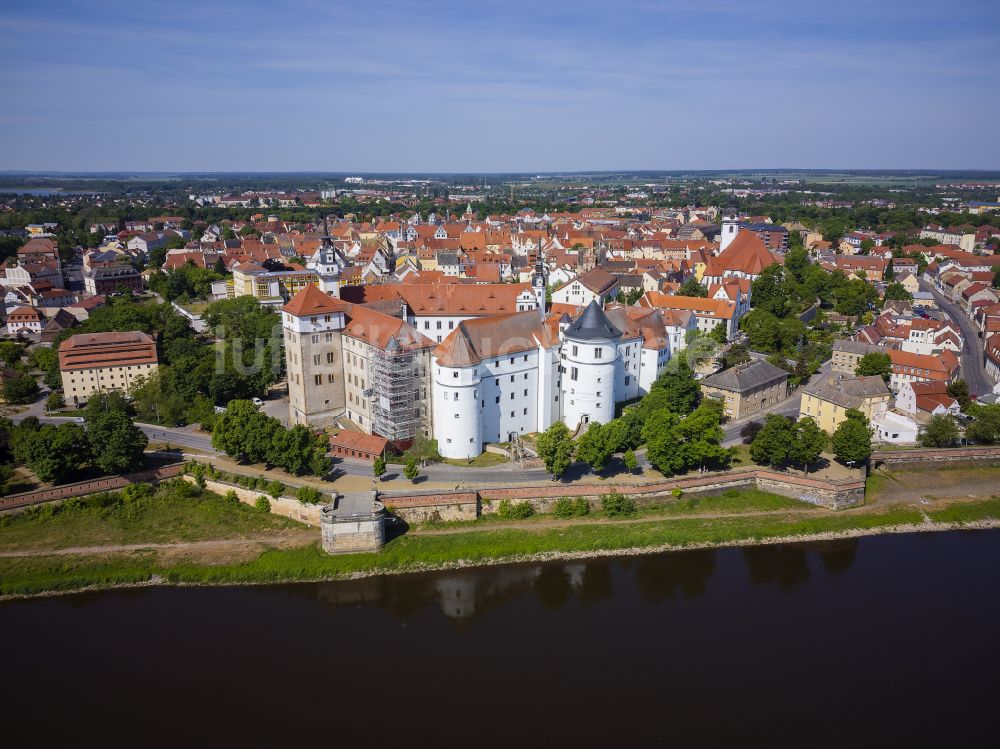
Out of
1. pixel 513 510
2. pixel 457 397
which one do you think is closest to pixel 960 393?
pixel 513 510

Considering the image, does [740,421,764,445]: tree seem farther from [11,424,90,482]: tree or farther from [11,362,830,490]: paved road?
[11,424,90,482]: tree

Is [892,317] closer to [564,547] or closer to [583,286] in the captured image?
[583,286]

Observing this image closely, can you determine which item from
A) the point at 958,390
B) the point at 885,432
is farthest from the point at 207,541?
the point at 958,390

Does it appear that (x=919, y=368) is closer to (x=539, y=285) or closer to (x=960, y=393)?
(x=960, y=393)

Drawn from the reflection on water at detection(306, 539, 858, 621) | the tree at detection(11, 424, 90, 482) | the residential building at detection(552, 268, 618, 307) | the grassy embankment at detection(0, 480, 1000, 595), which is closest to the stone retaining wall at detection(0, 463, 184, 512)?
the tree at detection(11, 424, 90, 482)

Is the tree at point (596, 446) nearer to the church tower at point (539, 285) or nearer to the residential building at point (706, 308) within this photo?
the church tower at point (539, 285)
